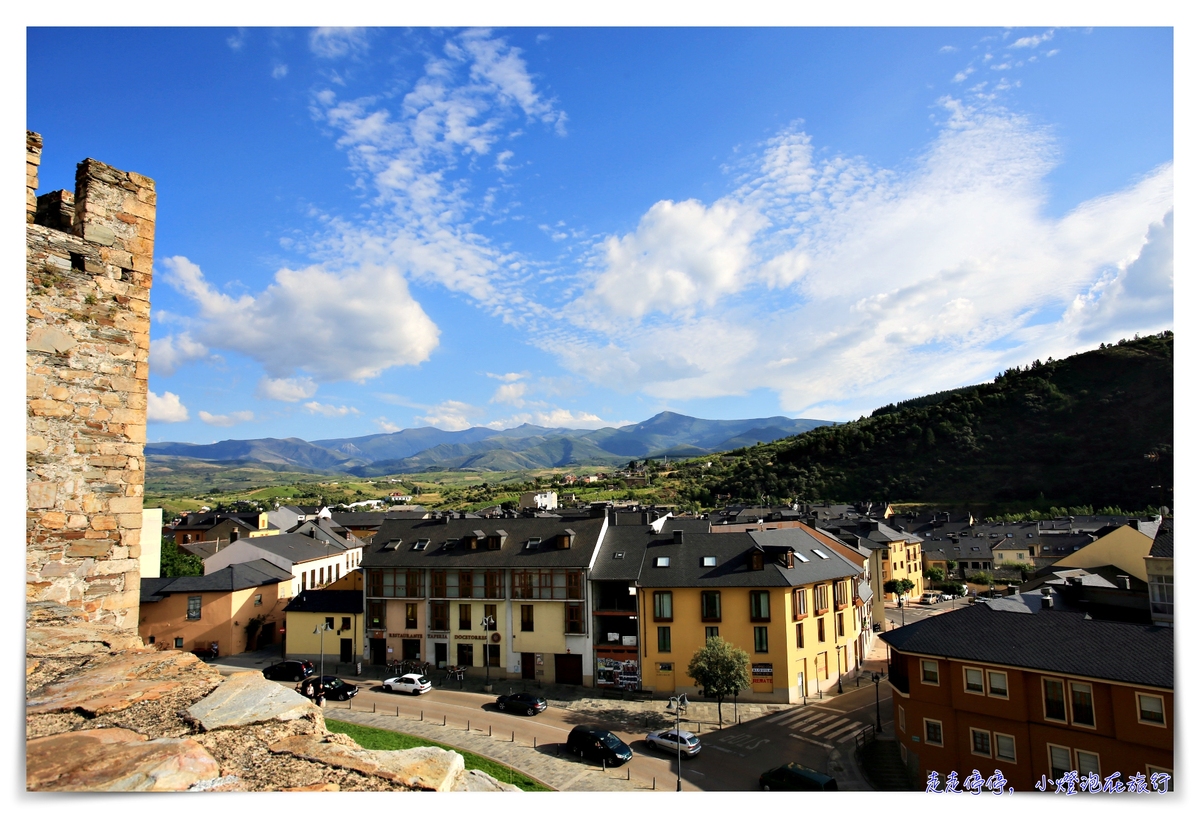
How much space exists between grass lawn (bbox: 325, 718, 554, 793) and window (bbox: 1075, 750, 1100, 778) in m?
14.7

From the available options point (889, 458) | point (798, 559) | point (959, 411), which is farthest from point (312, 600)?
point (959, 411)

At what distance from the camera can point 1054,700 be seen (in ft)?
54.2

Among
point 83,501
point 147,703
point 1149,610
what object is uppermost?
point 83,501

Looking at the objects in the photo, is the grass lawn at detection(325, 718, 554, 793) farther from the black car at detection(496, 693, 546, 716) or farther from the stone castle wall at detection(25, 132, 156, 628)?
the stone castle wall at detection(25, 132, 156, 628)

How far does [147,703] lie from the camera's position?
214 inches

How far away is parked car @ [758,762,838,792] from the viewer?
18922 mm

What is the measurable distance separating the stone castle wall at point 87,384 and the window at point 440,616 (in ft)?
95.5

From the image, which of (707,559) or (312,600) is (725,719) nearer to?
(707,559)

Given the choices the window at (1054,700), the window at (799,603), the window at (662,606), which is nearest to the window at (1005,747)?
the window at (1054,700)

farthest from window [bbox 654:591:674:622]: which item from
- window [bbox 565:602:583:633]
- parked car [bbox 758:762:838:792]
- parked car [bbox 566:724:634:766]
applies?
parked car [bbox 758:762:838:792]

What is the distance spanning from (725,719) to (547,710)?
26.3 ft

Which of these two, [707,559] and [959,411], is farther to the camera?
[959,411]

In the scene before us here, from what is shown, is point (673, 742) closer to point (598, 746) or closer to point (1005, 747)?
point (598, 746)

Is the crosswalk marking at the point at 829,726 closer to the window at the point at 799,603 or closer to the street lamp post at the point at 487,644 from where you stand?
the window at the point at 799,603
